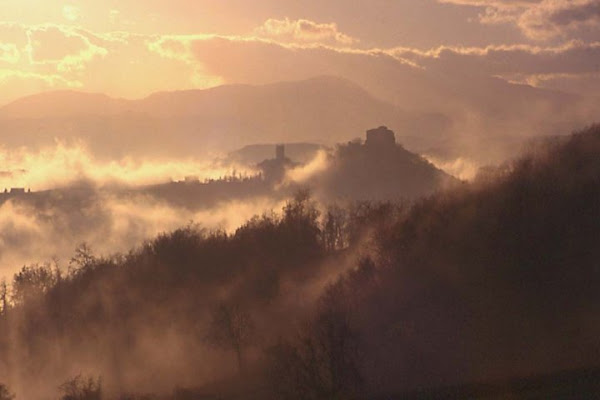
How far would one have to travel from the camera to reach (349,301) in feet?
248

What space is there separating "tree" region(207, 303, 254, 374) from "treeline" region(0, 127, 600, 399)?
0.60 feet

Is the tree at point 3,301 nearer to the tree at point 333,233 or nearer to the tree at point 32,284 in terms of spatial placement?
the tree at point 32,284

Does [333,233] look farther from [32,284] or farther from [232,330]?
[32,284]

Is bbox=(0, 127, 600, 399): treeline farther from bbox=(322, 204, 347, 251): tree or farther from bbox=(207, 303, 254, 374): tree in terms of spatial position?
bbox=(322, 204, 347, 251): tree

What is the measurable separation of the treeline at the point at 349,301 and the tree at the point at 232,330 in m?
0.18

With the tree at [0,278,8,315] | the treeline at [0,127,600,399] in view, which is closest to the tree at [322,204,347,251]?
the treeline at [0,127,600,399]

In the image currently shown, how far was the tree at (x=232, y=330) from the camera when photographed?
80.1m

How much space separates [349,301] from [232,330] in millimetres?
11625

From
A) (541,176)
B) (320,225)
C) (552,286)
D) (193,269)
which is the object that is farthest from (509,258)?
(320,225)

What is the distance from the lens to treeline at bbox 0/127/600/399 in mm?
56219

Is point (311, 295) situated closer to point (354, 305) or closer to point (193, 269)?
point (354, 305)

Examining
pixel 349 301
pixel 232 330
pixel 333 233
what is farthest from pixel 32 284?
pixel 349 301

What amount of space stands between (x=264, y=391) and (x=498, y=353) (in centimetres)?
1530

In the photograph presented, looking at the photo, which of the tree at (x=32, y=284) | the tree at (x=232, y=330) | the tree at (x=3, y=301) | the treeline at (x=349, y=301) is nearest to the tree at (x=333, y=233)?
the treeline at (x=349, y=301)
